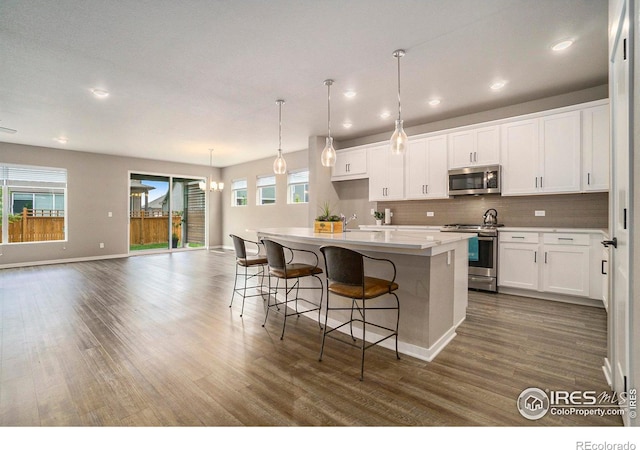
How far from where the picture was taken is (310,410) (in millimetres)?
1773

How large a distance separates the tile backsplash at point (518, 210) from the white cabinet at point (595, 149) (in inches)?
12.7

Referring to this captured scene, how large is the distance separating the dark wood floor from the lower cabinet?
0.94 ft

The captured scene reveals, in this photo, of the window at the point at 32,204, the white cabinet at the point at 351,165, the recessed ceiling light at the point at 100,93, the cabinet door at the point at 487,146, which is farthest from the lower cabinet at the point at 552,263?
the window at the point at 32,204

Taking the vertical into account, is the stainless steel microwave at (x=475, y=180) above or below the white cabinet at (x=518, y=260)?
above

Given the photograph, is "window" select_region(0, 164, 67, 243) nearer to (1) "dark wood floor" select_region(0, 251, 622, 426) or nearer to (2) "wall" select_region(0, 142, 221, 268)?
(2) "wall" select_region(0, 142, 221, 268)

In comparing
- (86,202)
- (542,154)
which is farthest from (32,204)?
(542,154)

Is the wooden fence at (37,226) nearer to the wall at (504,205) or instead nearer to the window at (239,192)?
the window at (239,192)

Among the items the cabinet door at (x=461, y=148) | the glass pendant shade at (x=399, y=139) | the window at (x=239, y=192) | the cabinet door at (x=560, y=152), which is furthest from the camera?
the window at (x=239, y=192)

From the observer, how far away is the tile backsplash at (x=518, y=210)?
4031mm

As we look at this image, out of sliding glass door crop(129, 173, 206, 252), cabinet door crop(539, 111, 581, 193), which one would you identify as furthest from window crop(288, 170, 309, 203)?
cabinet door crop(539, 111, 581, 193)

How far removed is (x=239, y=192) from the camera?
32.8ft

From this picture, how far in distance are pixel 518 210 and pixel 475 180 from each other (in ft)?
2.58
